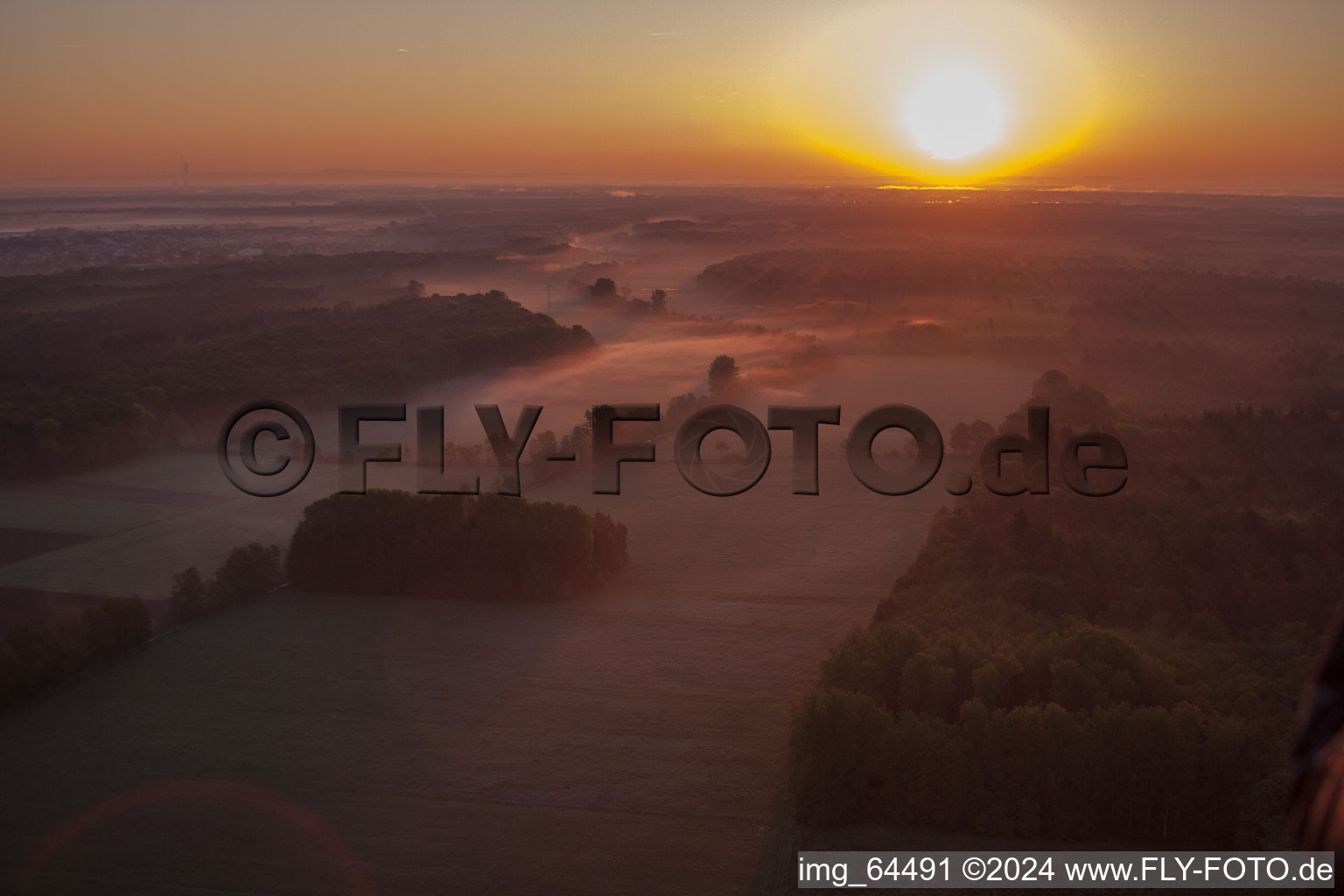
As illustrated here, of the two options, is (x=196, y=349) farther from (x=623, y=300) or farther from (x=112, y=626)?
(x=112, y=626)

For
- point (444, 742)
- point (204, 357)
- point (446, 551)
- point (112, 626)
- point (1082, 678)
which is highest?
point (204, 357)

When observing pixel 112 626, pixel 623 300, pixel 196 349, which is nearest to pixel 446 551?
pixel 112 626

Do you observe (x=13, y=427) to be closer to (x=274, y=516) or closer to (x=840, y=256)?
(x=274, y=516)

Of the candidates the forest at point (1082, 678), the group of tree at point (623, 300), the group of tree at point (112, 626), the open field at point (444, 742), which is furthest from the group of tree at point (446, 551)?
the group of tree at point (623, 300)

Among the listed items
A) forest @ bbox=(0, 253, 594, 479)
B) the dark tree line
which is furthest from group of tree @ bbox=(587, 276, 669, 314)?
forest @ bbox=(0, 253, 594, 479)

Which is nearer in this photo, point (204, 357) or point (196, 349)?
point (204, 357)

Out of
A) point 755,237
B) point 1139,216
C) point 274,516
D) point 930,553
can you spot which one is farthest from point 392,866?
point 1139,216

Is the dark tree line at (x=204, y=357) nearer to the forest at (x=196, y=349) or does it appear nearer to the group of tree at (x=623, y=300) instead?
the forest at (x=196, y=349)
